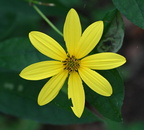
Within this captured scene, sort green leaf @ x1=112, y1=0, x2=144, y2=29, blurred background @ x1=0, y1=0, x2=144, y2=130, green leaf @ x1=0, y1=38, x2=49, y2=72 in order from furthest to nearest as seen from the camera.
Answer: blurred background @ x1=0, y1=0, x2=144, y2=130, green leaf @ x1=0, y1=38, x2=49, y2=72, green leaf @ x1=112, y1=0, x2=144, y2=29

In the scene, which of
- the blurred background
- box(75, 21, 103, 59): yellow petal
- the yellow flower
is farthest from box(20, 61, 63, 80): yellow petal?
the blurred background

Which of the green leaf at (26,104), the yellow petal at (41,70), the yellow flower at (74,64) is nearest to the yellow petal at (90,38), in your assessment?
the yellow flower at (74,64)

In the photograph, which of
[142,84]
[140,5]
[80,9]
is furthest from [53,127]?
[140,5]

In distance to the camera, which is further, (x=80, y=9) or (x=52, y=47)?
(x=80, y=9)

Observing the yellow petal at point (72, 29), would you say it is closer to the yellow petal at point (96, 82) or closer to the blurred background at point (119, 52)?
the yellow petal at point (96, 82)

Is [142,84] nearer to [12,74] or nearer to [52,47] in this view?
[12,74]

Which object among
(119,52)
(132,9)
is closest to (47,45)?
(132,9)

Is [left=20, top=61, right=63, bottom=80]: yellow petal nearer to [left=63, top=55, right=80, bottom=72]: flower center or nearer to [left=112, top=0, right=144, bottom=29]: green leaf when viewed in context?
[left=63, top=55, right=80, bottom=72]: flower center
